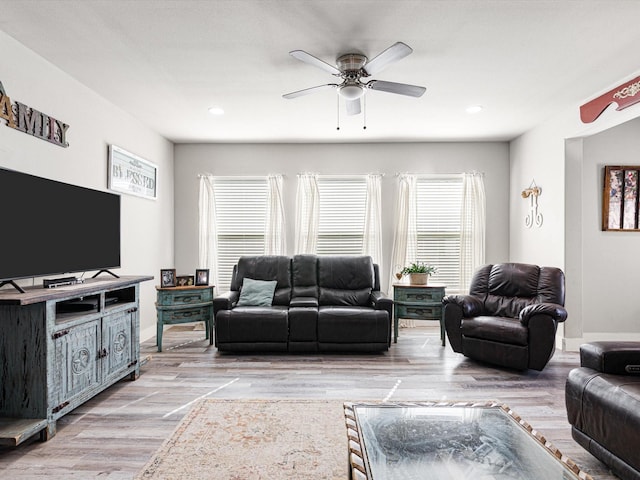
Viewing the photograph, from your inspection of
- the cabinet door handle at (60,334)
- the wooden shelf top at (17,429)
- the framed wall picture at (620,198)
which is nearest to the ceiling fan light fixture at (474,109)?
the framed wall picture at (620,198)

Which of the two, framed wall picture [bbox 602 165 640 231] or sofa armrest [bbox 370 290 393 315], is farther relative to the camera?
framed wall picture [bbox 602 165 640 231]

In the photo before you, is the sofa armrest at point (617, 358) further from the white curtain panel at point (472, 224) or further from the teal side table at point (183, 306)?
the teal side table at point (183, 306)

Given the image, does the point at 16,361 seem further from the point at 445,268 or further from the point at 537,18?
the point at 445,268

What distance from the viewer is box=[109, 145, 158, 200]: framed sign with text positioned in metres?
4.22

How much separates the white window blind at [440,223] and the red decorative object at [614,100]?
1.99m

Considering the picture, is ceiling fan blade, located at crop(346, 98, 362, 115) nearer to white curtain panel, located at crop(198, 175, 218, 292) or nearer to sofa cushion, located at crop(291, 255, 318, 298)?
sofa cushion, located at crop(291, 255, 318, 298)

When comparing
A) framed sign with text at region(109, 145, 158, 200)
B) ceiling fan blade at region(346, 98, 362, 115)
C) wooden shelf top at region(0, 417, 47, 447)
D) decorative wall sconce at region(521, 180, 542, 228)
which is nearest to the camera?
wooden shelf top at region(0, 417, 47, 447)

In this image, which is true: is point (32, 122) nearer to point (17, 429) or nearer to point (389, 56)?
point (17, 429)

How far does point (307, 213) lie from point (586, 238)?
3.53 m

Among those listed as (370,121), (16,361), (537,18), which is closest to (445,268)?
(370,121)

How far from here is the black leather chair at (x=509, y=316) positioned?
11.7ft

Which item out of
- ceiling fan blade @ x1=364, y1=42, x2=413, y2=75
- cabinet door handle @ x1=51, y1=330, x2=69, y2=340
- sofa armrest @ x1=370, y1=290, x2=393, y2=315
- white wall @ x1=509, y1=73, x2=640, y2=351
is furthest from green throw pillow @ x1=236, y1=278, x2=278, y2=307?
white wall @ x1=509, y1=73, x2=640, y2=351

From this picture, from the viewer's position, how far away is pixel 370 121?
191 inches

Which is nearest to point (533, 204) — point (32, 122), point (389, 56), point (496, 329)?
point (496, 329)
